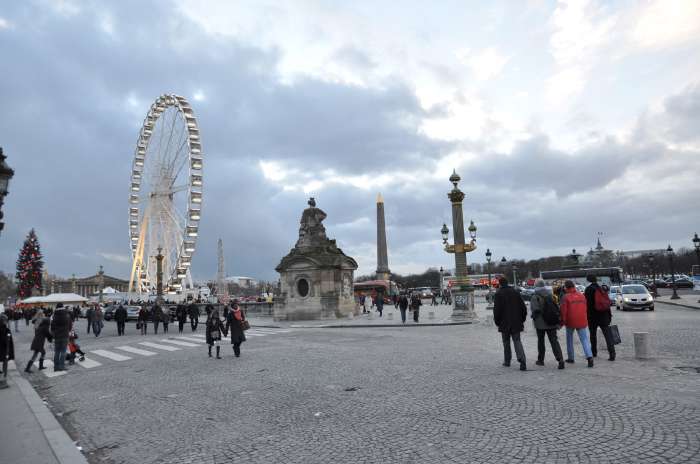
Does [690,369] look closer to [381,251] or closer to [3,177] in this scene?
[3,177]

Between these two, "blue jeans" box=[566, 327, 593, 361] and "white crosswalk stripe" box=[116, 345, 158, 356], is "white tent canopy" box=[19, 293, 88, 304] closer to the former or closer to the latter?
"white crosswalk stripe" box=[116, 345, 158, 356]

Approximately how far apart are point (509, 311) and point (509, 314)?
58 millimetres

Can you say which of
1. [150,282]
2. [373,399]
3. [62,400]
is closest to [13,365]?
[62,400]

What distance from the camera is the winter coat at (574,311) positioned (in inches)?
376

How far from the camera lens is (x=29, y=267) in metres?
86.8

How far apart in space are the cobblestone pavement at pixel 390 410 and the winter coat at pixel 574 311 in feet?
2.68

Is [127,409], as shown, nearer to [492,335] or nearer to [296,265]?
[492,335]

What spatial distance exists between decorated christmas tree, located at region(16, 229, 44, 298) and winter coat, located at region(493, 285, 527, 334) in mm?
93932

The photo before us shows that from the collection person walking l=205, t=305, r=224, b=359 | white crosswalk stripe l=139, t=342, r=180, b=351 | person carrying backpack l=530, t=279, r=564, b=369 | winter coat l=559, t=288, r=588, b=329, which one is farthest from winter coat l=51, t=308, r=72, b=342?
winter coat l=559, t=288, r=588, b=329

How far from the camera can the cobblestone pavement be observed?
5070 millimetres

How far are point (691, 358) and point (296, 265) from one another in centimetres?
2330

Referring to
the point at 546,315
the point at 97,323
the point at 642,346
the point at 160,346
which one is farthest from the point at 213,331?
the point at 97,323

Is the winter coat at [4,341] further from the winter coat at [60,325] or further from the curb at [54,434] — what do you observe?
the curb at [54,434]

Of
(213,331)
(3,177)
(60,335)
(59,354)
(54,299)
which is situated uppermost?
(3,177)
